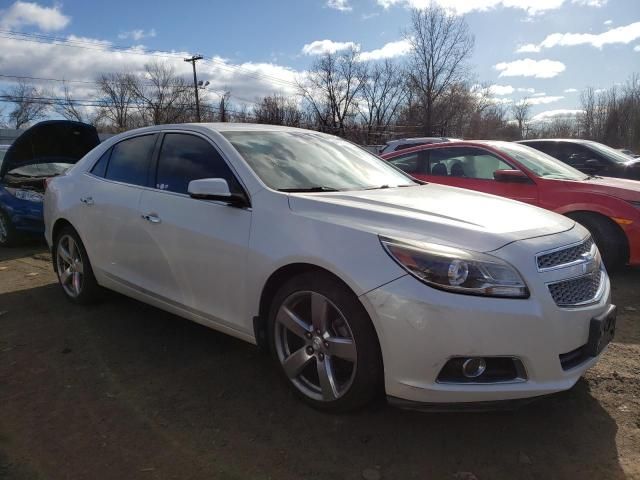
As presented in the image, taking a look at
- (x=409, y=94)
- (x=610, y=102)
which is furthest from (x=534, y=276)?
(x=610, y=102)

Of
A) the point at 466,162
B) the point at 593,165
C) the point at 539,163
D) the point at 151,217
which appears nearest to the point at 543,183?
the point at 539,163

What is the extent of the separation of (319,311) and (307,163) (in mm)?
1219

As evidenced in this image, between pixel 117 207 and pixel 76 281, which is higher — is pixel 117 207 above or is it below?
above

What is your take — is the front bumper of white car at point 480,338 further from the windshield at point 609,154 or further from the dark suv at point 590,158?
the windshield at point 609,154

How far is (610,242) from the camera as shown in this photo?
5.34 metres

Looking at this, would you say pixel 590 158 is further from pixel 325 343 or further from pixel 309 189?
pixel 325 343

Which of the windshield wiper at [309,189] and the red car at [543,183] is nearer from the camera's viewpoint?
the windshield wiper at [309,189]

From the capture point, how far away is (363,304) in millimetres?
2402

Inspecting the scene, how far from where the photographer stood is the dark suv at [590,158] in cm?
836

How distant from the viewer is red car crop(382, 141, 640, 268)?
5.31 m

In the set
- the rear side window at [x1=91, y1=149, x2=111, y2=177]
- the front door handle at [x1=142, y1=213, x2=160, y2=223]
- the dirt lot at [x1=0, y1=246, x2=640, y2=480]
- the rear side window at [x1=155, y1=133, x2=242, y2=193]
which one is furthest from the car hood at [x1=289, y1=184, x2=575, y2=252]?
the rear side window at [x1=91, y1=149, x2=111, y2=177]

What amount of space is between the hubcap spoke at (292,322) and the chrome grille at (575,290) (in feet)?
4.05

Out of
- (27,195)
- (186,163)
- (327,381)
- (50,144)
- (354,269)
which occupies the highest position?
(50,144)

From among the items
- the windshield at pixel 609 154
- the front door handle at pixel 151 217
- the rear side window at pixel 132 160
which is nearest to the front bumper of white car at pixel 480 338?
the front door handle at pixel 151 217
